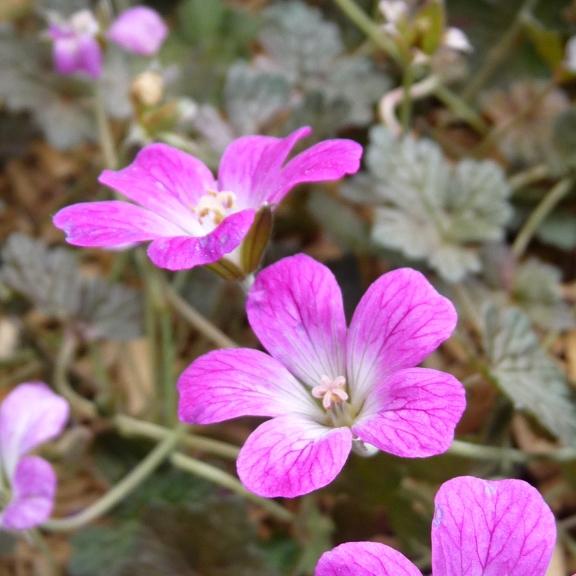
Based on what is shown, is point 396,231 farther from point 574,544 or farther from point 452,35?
point 574,544

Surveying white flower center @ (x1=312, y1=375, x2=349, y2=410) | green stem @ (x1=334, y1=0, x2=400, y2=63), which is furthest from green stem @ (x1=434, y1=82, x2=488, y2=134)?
white flower center @ (x1=312, y1=375, x2=349, y2=410)

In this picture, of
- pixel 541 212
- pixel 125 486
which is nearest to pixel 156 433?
pixel 125 486

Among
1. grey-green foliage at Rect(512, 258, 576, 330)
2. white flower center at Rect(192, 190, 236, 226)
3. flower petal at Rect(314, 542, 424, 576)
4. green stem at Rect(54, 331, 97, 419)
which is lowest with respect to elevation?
green stem at Rect(54, 331, 97, 419)

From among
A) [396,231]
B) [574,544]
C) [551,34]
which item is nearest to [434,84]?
[551,34]

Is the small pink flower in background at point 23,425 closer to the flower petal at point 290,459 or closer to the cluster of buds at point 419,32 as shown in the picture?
the flower petal at point 290,459

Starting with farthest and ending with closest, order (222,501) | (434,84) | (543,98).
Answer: (543,98)
(434,84)
(222,501)

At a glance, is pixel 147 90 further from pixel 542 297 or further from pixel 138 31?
pixel 542 297

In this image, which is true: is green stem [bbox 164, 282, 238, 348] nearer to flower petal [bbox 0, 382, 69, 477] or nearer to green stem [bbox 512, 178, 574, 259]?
flower petal [bbox 0, 382, 69, 477]

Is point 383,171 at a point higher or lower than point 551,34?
lower
